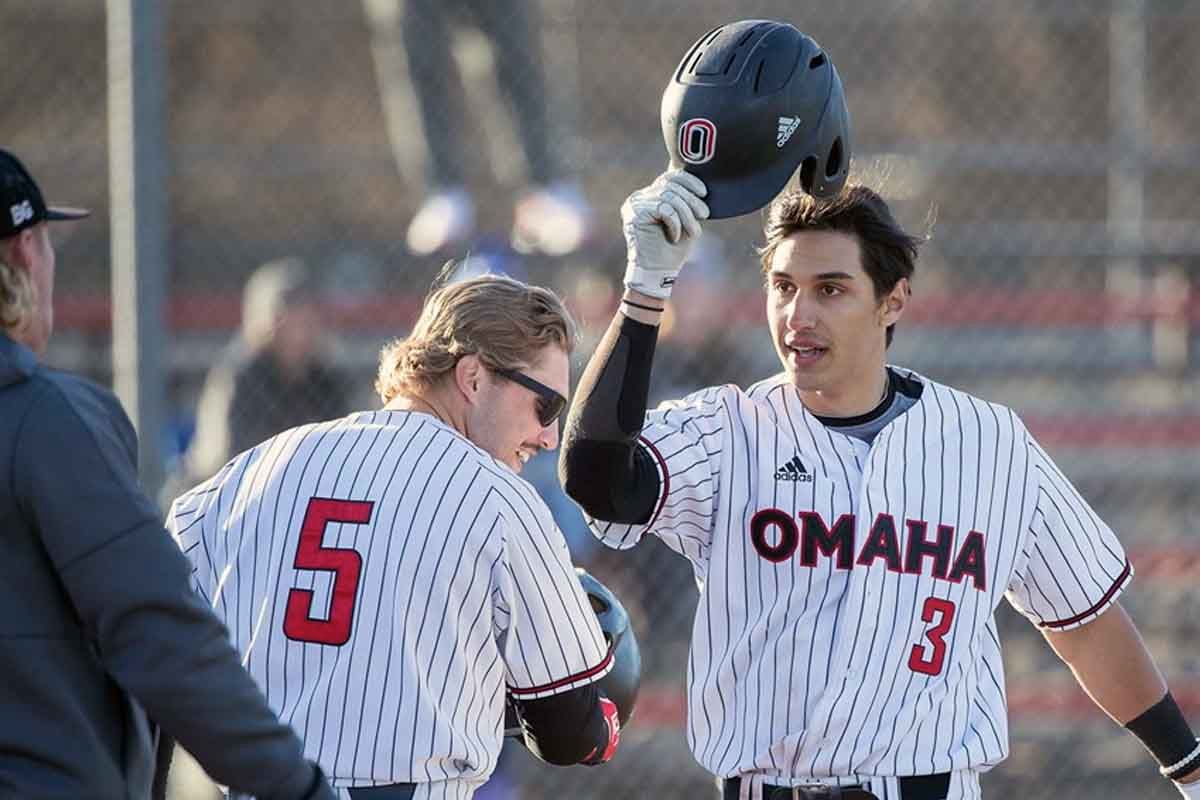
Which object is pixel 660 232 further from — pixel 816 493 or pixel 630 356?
pixel 816 493

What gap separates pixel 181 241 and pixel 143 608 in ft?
24.5

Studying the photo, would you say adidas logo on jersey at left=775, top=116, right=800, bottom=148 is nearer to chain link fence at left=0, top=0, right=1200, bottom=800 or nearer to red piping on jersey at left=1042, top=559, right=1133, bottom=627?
chain link fence at left=0, top=0, right=1200, bottom=800

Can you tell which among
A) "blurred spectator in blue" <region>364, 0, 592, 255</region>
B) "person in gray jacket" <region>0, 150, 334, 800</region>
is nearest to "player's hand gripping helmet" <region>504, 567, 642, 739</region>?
"person in gray jacket" <region>0, 150, 334, 800</region>

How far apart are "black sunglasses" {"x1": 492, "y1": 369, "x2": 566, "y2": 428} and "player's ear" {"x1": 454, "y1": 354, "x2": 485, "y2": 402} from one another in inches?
1.1

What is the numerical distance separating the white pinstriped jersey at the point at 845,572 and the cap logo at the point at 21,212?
3.83 ft

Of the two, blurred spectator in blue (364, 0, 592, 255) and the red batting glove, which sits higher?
blurred spectator in blue (364, 0, 592, 255)

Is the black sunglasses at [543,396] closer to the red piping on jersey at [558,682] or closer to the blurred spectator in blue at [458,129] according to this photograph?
the red piping on jersey at [558,682]

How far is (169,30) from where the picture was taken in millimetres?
10656

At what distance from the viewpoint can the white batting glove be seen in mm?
2764

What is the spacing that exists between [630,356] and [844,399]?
49cm

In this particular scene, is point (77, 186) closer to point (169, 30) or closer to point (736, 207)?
point (169, 30)

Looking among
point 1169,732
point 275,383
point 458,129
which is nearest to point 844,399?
point 1169,732

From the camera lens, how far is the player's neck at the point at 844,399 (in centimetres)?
310

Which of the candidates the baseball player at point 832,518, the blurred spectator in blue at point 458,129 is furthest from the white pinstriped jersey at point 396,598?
the blurred spectator in blue at point 458,129
